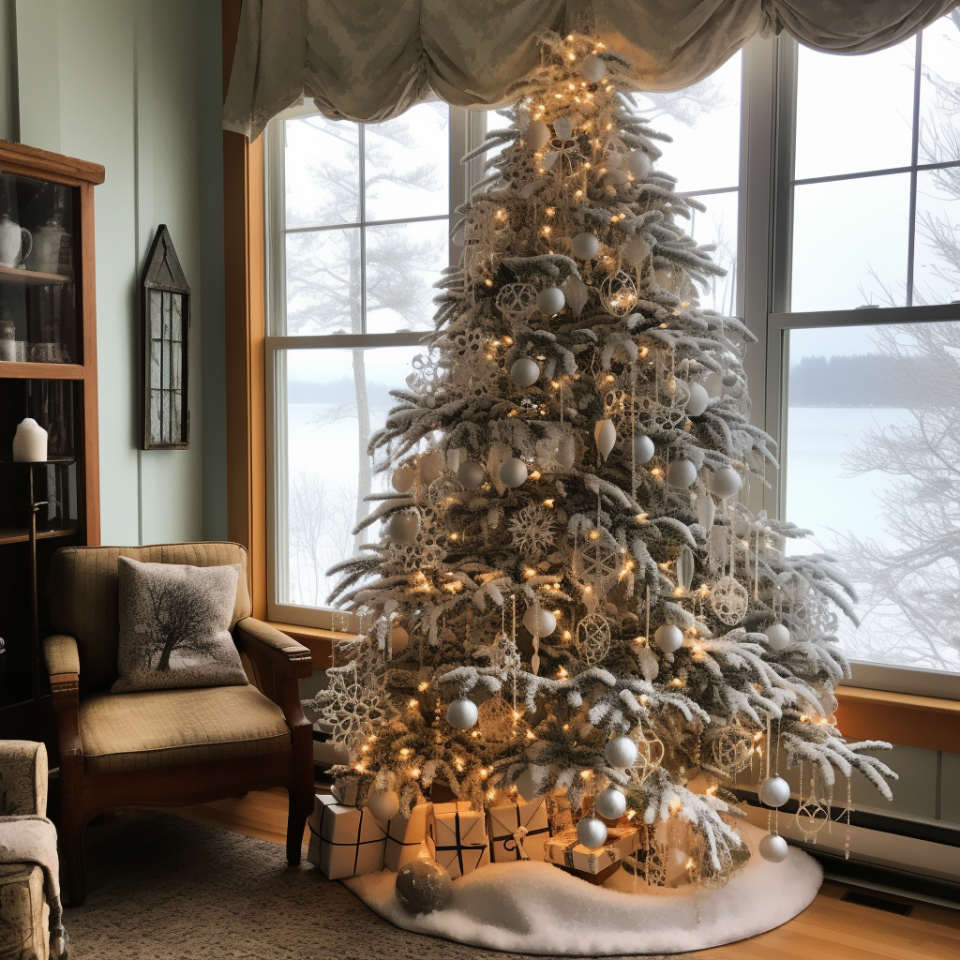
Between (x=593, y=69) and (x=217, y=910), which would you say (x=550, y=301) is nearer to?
(x=593, y=69)

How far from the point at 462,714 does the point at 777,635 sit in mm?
842

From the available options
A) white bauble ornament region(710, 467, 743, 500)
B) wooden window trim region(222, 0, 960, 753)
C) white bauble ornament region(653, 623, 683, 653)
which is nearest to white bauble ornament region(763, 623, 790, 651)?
white bauble ornament region(653, 623, 683, 653)

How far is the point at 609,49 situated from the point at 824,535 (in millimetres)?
1526

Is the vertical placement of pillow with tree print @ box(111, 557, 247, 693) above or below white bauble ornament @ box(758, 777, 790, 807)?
above

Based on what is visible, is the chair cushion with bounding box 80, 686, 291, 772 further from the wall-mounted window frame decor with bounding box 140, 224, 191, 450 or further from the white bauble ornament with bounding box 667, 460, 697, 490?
the white bauble ornament with bounding box 667, 460, 697, 490

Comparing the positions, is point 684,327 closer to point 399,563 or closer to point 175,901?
point 399,563

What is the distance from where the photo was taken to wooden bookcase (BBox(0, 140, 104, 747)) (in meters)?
2.75

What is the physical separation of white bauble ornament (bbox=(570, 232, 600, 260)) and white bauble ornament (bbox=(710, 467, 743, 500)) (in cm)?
64

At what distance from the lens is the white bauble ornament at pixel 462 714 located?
2.16m

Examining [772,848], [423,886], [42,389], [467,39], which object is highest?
[467,39]

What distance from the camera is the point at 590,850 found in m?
2.42

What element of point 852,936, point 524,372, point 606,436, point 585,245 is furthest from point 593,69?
point 852,936

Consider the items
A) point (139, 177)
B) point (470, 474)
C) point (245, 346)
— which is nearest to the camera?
point (470, 474)

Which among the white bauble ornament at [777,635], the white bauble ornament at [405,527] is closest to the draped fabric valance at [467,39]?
the white bauble ornament at [405,527]
